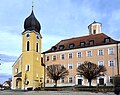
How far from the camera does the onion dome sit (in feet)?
207

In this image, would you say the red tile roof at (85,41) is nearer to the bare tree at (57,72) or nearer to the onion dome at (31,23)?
the bare tree at (57,72)

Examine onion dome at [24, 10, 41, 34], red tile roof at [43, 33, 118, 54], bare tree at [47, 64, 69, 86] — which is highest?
onion dome at [24, 10, 41, 34]

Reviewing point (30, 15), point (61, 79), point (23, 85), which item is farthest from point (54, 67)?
point (30, 15)

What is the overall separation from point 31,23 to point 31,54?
304 inches

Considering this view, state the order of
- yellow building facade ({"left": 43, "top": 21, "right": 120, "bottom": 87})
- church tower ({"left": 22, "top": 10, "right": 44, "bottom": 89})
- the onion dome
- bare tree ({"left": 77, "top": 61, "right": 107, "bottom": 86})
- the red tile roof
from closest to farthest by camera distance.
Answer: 1. bare tree ({"left": 77, "top": 61, "right": 107, "bottom": 86})
2. yellow building facade ({"left": 43, "top": 21, "right": 120, "bottom": 87})
3. the red tile roof
4. church tower ({"left": 22, "top": 10, "right": 44, "bottom": 89})
5. the onion dome

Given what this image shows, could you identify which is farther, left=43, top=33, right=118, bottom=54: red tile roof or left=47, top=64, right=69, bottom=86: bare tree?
left=43, top=33, right=118, bottom=54: red tile roof

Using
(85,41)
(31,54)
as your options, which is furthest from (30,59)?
(85,41)

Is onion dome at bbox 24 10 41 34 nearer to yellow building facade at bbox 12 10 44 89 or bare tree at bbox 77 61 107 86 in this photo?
yellow building facade at bbox 12 10 44 89

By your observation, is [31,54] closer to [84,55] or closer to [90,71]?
[84,55]

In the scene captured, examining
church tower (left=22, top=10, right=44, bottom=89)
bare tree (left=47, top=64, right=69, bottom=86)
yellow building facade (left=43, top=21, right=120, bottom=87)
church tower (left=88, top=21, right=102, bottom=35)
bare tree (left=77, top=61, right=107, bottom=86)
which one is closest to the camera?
bare tree (left=77, top=61, right=107, bottom=86)

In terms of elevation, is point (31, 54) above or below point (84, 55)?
above

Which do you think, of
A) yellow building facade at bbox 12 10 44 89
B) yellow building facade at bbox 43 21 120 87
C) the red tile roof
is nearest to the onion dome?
yellow building facade at bbox 12 10 44 89

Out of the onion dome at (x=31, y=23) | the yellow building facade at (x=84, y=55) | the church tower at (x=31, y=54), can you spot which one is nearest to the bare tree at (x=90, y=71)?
the yellow building facade at (x=84, y=55)

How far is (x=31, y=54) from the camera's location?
62.1 m
